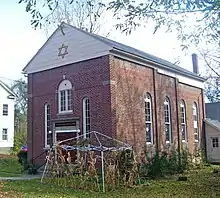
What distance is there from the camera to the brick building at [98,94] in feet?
67.1

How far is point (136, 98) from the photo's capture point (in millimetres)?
22031

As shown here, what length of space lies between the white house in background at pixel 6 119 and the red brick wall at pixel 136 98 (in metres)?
25.8

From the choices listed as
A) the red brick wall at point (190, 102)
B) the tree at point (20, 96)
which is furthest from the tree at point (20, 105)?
the red brick wall at point (190, 102)

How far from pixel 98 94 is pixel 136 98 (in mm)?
2752

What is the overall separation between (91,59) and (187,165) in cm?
996

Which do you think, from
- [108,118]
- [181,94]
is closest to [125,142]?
[108,118]

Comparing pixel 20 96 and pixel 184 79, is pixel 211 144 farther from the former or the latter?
pixel 20 96

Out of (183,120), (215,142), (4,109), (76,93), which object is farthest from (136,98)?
(4,109)

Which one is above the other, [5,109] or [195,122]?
[5,109]

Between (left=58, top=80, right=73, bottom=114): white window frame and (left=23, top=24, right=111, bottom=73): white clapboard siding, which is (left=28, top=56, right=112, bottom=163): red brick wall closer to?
(left=58, top=80, right=73, bottom=114): white window frame

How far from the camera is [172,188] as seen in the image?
15016 mm

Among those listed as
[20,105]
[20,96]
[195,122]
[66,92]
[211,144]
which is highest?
[20,96]

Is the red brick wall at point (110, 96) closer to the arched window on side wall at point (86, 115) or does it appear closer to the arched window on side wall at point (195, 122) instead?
the arched window on side wall at point (86, 115)

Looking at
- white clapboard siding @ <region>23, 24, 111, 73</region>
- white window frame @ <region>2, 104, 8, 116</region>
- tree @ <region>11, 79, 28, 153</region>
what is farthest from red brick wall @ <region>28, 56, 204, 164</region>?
tree @ <region>11, 79, 28, 153</region>
